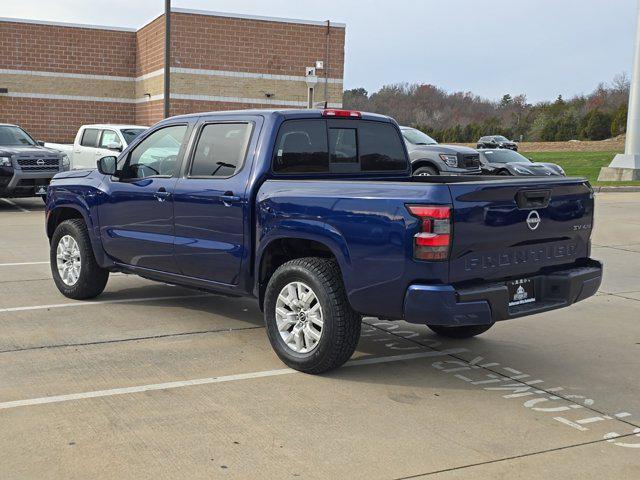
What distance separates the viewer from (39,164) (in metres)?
17.5

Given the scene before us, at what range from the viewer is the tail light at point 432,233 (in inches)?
200

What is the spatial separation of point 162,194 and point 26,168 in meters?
11.3

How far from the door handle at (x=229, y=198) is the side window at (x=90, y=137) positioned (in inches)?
556

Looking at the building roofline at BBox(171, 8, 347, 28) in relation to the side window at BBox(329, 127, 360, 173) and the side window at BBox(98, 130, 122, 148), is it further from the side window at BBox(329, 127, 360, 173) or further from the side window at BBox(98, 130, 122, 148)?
the side window at BBox(329, 127, 360, 173)

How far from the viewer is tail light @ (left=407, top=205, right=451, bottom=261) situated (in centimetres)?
508

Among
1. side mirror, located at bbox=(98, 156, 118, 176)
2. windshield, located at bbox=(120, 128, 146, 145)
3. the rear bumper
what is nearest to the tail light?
the rear bumper

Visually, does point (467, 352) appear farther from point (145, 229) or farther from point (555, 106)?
point (555, 106)

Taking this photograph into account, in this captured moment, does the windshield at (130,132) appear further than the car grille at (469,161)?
No

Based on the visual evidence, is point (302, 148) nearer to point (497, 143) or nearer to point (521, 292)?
point (521, 292)

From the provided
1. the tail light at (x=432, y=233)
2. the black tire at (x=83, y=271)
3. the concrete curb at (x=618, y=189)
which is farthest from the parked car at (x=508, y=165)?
the tail light at (x=432, y=233)

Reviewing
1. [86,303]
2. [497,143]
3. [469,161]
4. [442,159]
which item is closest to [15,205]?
[442,159]

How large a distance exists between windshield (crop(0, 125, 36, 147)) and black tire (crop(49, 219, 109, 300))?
35.9 ft

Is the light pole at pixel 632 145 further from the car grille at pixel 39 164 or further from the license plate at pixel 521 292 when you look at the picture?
the license plate at pixel 521 292

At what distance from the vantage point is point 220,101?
3572 centimetres
